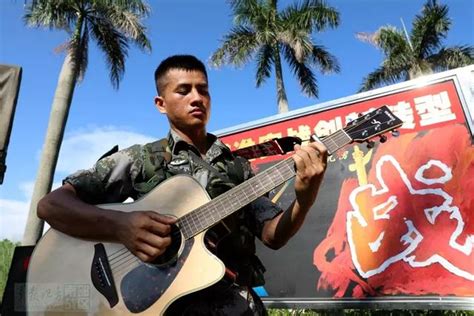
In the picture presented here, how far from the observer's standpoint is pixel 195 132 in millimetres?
1866

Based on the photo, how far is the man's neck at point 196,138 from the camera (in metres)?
1.87

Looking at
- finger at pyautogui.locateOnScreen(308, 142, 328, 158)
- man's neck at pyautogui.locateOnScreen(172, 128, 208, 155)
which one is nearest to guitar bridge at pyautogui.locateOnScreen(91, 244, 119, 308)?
man's neck at pyautogui.locateOnScreen(172, 128, 208, 155)

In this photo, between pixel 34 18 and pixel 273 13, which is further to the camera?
pixel 273 13

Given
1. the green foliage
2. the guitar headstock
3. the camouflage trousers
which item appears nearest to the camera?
the camouflage trousers

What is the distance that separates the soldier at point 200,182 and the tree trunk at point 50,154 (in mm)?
8463

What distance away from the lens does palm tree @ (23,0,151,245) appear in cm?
971

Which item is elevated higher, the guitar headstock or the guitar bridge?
the guitar headstock

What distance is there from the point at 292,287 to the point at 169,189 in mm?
2416

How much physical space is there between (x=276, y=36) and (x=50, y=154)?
9.28 meters

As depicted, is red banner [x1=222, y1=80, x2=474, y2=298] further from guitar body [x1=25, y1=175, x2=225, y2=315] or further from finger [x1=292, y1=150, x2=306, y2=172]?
guitar body [x1=25, y1=175, x2=225, y2=315]

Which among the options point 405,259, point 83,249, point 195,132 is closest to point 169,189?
point 195,132

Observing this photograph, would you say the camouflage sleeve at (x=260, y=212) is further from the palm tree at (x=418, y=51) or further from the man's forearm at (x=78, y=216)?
the palm tree at (x=418, y=51)

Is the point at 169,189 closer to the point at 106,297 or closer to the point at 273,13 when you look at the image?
the point at 106,297

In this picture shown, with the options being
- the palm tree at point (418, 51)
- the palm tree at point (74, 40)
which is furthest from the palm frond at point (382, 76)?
the palm tree at point (74, 40)
